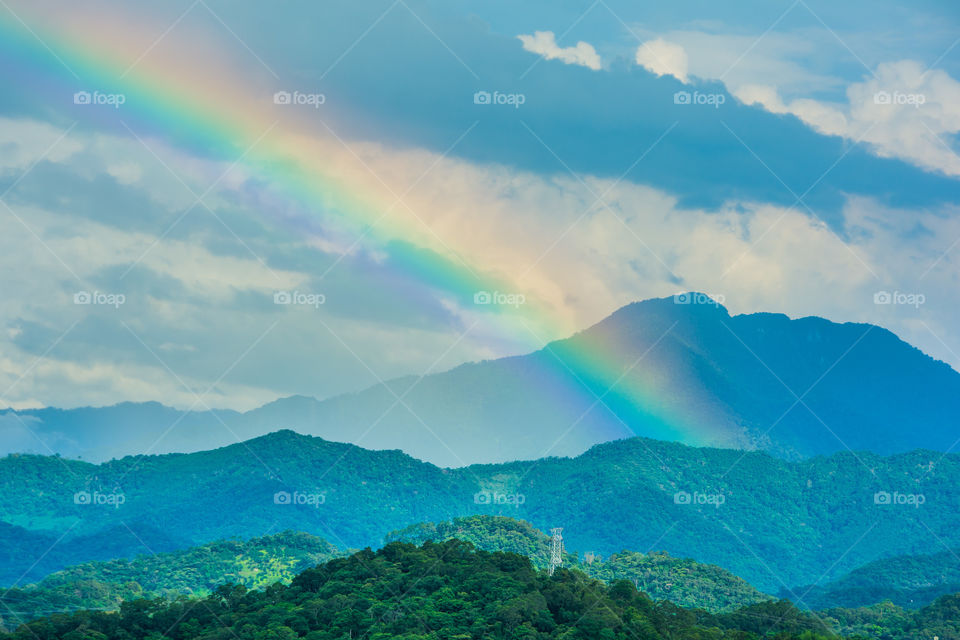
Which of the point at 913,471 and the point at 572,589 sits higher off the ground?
the point at 913,471

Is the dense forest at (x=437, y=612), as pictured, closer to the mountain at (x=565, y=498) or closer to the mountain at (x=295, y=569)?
the mountain at (x=295, y=569)

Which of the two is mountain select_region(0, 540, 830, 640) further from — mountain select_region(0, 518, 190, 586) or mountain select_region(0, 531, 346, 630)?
mountain select_region(0, 518, 190, 586)

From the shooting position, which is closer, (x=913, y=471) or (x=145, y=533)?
(x=145, y=533)

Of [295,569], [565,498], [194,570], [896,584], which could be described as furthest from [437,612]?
[565,498]

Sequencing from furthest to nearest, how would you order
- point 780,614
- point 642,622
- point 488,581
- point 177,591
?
point 177,591
point 780,614
point 488,581
point 642,622

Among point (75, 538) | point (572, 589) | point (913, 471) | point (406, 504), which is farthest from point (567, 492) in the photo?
point (572, 589)

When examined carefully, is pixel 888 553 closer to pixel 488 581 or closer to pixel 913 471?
pixel 913 471

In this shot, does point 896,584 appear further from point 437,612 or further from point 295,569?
point 437,612

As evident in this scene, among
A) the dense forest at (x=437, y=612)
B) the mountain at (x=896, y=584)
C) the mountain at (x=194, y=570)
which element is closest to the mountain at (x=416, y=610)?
the dense forest at (x=437, y=612)

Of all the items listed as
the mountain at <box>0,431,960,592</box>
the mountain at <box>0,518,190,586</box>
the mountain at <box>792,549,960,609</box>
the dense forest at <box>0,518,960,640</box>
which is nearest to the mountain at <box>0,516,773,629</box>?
the dense forest at <box>0,518,960,640</box>
